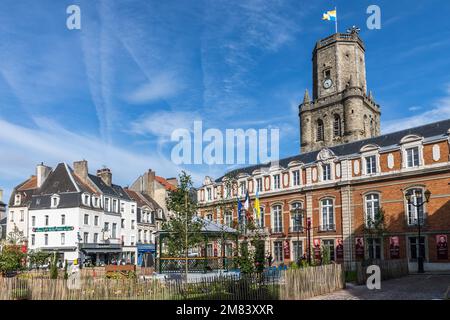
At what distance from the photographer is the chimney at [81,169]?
166 feet

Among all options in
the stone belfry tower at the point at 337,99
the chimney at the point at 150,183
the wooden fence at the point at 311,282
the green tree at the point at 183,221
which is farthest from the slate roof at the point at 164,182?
the wooden fence at the point at 311,282

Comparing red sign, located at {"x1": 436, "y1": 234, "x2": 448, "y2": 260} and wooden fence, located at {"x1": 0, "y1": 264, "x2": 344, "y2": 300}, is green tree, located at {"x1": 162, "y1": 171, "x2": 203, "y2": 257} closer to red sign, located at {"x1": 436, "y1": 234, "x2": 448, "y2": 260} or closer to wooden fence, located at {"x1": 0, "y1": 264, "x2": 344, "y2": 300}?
wooden fence, located at {"x1": 0, "y1": 264, "x2": 344, "y2": 300}

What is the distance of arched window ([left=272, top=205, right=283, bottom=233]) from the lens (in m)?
42.5

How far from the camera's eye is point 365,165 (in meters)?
36.0

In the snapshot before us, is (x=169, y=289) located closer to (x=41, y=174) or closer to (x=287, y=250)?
(x=287, y=250)

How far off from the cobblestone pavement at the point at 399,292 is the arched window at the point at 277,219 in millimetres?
19971

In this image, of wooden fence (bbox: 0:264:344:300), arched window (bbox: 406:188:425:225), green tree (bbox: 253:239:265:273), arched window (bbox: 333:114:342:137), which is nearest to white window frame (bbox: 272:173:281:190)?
arched window (bbox: 333:114:342:137)

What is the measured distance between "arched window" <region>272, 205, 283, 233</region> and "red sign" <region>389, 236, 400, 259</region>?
11.2 m

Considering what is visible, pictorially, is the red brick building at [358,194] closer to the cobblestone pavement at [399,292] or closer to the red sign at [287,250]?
the red sign at [287,250]

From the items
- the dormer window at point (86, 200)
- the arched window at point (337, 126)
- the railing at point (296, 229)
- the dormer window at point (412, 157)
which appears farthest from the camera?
the arched window at point (337, 126)

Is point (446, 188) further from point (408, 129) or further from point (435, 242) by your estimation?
point (408, 129)

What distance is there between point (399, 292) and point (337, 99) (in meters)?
37.3
